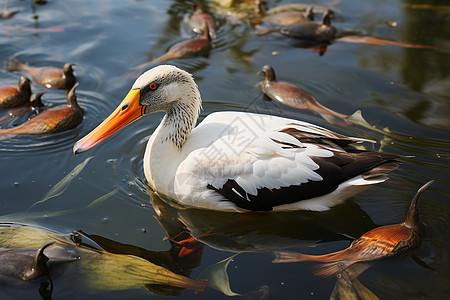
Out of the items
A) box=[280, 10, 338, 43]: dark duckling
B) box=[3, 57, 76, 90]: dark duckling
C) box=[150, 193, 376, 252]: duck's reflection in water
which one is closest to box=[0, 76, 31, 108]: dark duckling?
box=[3, 57, 76, 90]: dark duckling

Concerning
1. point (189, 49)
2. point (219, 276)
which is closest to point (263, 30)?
point (189, 49)

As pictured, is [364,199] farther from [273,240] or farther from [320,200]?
[273,240]

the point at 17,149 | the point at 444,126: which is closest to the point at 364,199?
the point at 444,126

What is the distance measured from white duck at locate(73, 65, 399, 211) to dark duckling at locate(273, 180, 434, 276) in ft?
1.29

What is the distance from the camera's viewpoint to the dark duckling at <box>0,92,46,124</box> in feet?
18.1

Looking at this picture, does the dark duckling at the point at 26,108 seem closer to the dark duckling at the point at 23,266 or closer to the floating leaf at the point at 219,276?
the dark duckling at the point at 23,266

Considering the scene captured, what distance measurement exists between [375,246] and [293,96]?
7.86ft

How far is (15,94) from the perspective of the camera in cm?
557

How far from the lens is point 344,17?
312 inches

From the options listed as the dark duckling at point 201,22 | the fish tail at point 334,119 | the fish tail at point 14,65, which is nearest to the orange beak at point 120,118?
the fish tail at point 334,119

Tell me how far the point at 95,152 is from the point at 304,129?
2138mm

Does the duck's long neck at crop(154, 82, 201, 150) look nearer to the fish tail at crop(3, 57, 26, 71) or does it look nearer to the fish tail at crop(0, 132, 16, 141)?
the fish tail at crop(0, 132, 16, 141)

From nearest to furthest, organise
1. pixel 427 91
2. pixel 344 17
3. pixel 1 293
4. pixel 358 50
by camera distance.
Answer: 1. pixel 1 293
2. pixel 427 91
3. pixel 358 50
4. pixel 344 17

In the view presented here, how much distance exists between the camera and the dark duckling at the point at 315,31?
7.09m
